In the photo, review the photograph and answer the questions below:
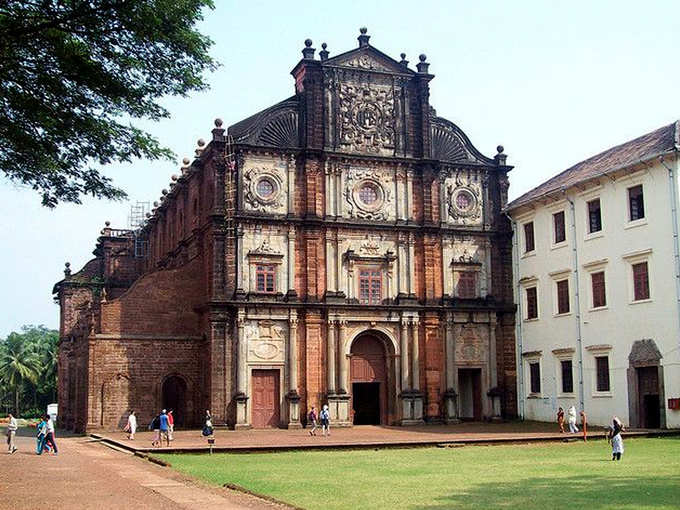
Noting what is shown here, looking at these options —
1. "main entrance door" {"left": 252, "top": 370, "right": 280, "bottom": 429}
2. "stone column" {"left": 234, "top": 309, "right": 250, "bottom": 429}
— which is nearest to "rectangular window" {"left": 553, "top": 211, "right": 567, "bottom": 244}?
"main entrance door" {"left": 252, "top": 370, "right": 280, "bottom": 429}

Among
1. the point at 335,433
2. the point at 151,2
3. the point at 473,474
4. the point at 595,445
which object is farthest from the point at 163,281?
the point at 151,2

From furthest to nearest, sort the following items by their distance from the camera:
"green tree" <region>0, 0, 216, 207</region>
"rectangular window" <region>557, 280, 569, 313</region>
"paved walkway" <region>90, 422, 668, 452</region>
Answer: "rectangular window" <region>557, 280, 569, 313</region> < "paved walkway" <region>90, 422, 668, 452</region> < "green tree" <region>0, 0, 216, 207</region>

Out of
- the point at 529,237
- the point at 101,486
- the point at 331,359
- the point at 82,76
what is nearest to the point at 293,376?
the point at 331,359

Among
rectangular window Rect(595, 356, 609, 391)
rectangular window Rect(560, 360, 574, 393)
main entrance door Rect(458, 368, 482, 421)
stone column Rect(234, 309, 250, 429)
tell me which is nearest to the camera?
rectangular window Rect(595, 356, 609, 391)

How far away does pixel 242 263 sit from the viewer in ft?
137

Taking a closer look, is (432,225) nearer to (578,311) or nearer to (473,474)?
(578,311)

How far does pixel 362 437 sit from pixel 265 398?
7.61 metres

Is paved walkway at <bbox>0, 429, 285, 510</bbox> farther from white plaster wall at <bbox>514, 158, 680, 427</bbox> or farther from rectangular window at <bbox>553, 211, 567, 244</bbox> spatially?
rectangular window at <bbox>553, 211, 567, 244</bbox>

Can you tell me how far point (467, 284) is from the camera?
4581 centimetres

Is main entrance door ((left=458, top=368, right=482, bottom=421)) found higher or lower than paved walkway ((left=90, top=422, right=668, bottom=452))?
higher

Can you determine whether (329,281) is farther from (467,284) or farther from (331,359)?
(467,284)

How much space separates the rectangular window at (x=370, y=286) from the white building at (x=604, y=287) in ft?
24.0

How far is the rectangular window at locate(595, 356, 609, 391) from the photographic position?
1531 inches

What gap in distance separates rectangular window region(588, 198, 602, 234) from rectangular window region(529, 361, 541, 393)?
7.69m
